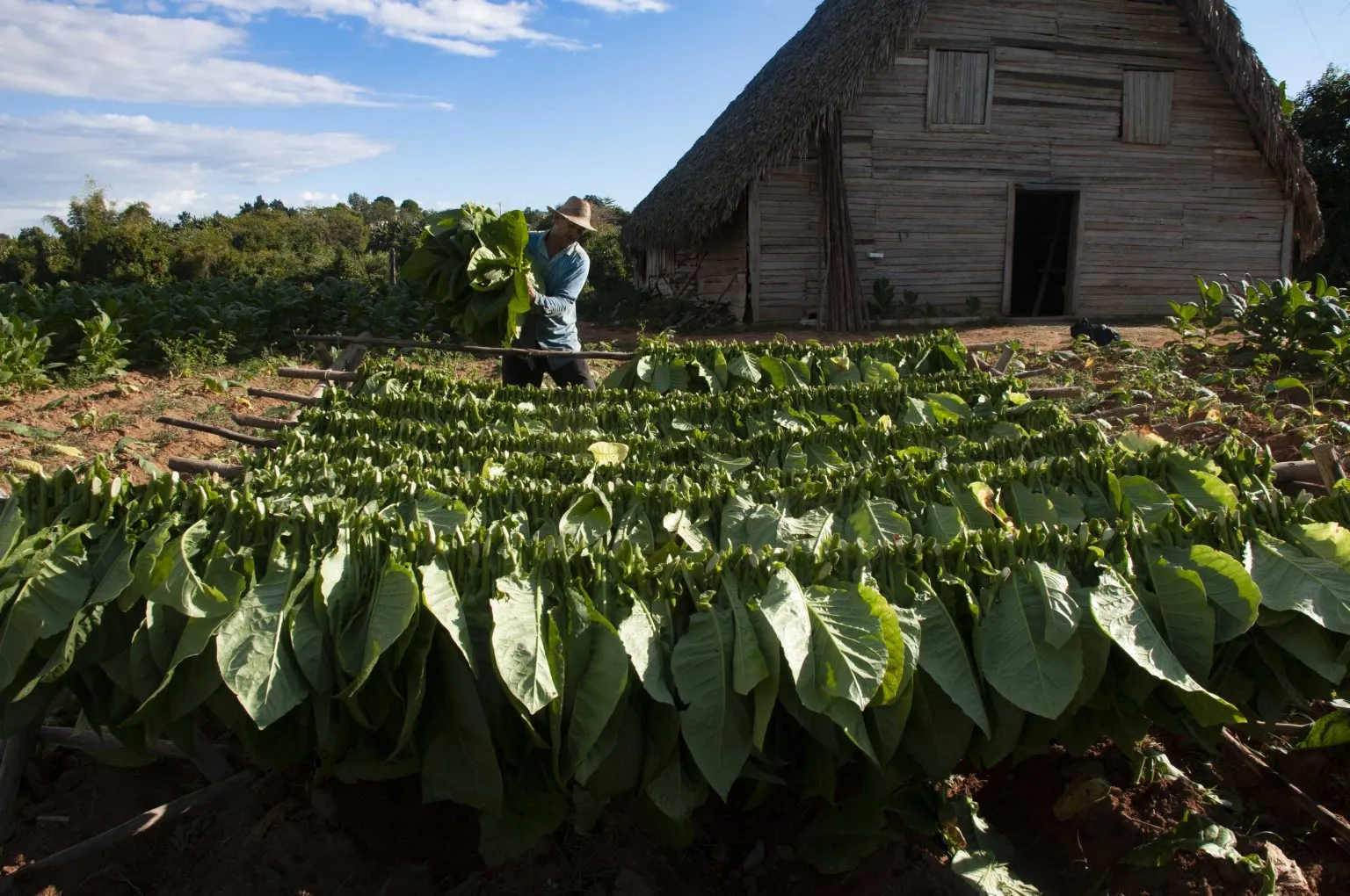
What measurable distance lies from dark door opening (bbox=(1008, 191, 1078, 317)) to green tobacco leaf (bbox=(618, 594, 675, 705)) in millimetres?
14133

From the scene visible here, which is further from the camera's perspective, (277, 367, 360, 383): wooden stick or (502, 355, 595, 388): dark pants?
(502, 355, 595, 388): dark pants

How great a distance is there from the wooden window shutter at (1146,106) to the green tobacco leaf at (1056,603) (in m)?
11.9

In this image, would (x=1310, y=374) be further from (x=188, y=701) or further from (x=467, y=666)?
(x=188, y=701)

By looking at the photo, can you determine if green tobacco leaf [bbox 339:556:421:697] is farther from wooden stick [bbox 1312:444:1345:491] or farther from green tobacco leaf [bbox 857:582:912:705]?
wooden stick [bbox 1312:444:1345:491]

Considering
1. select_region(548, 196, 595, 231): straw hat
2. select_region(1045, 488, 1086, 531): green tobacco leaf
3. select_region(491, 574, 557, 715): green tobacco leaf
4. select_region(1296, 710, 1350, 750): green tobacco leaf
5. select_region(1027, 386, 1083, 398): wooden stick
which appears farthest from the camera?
select_region(548, 196, 595, 231): straw hat

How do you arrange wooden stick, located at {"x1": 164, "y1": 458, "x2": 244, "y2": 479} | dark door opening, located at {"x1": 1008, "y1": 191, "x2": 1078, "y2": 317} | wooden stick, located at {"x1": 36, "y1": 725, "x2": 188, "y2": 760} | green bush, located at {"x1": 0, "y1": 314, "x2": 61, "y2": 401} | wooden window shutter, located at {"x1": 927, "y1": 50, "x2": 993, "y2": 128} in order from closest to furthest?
wooden stick, located at {"x1": 36, "y1": 725, "x2": 188, "y2": 760} → wooden stick, located at {"x1": 164, "y1": 458, "x2": 244, "y2": 479} → green bush, located at {"x1": 0, "y1": 314, "x2": 61, "y2": 401} → wooden window shutter, located at {"x1": 927, "y1": 50, "x2": 993, "y2": 128} → dark door opening, located at {"x1": 1008, "y1": 191, "x2": 1078, "y2": 317}

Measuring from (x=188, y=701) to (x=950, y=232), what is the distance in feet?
37.6

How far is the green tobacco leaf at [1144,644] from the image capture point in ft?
6.42

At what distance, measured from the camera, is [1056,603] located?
2039 mm

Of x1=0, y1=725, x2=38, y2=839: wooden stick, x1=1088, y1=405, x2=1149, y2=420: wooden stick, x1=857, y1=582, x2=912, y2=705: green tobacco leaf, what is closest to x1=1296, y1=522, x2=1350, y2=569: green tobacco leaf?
x1=857, y1=582, x2=912, y2=705: green tobacco leaf

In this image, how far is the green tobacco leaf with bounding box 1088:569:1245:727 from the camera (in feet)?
6.42

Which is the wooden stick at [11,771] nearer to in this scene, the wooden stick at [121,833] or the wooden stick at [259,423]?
the wooden stick at [121,833]

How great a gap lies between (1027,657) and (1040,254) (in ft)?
51.4

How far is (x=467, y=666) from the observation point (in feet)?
6.57
